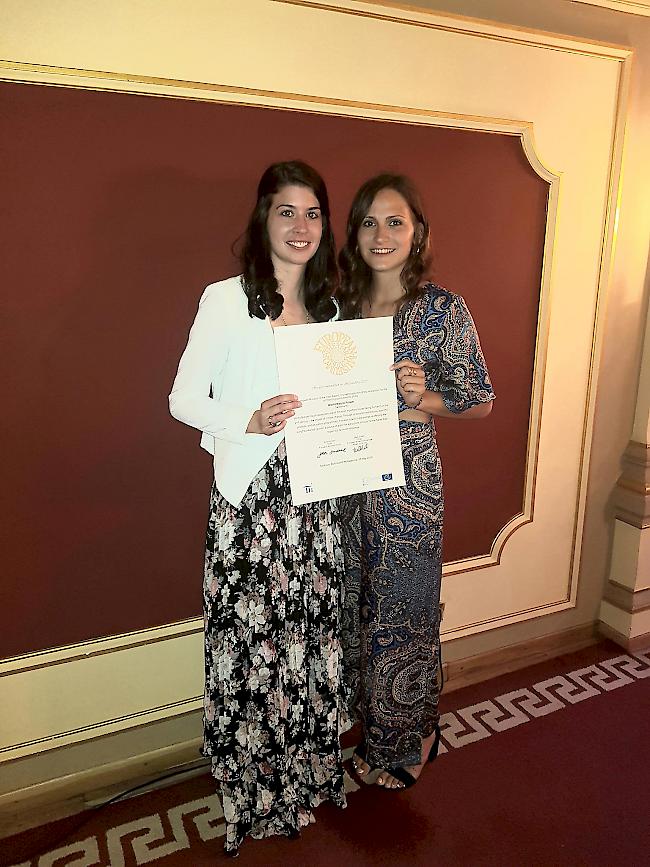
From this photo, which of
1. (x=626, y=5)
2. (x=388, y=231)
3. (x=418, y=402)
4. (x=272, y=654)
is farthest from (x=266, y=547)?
(x=626, y=5)

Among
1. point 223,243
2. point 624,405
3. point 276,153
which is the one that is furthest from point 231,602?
point 624,405

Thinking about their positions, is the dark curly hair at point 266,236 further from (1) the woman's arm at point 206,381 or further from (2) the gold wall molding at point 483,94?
(2) the gold wall molding at point 483,94

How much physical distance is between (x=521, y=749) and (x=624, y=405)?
1.37 meters

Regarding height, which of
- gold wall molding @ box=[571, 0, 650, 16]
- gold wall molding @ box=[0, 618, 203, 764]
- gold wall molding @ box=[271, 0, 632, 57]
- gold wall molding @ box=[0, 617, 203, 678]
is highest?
gold wall molding @ box=[571, 0, 650, 16]

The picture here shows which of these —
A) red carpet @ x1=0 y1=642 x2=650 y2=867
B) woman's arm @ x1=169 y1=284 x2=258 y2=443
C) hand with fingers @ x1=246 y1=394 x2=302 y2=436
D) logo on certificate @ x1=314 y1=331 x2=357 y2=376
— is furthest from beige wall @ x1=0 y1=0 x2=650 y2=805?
hand with fingers @ x1=246 y1=394 x2=302 y2=436

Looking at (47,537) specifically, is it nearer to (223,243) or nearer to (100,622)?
(100,622)

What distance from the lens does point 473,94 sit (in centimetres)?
209

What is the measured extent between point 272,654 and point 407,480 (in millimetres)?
572

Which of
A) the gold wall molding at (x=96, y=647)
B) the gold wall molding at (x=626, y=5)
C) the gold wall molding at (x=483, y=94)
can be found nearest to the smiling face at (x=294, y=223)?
the gold wall molding at (x=483, y=94)

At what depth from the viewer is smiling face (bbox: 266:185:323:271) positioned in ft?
4.99

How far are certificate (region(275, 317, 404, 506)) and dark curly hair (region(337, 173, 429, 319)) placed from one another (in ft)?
0.66

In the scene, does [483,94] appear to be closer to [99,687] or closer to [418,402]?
[418,402]

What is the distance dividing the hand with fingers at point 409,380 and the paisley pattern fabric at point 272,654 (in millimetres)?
345

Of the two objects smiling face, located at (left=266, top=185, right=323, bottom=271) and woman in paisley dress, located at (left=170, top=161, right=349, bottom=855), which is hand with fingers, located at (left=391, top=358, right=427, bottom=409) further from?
smiling face, located at (left=266, top=185, right=323, bottom=271)
